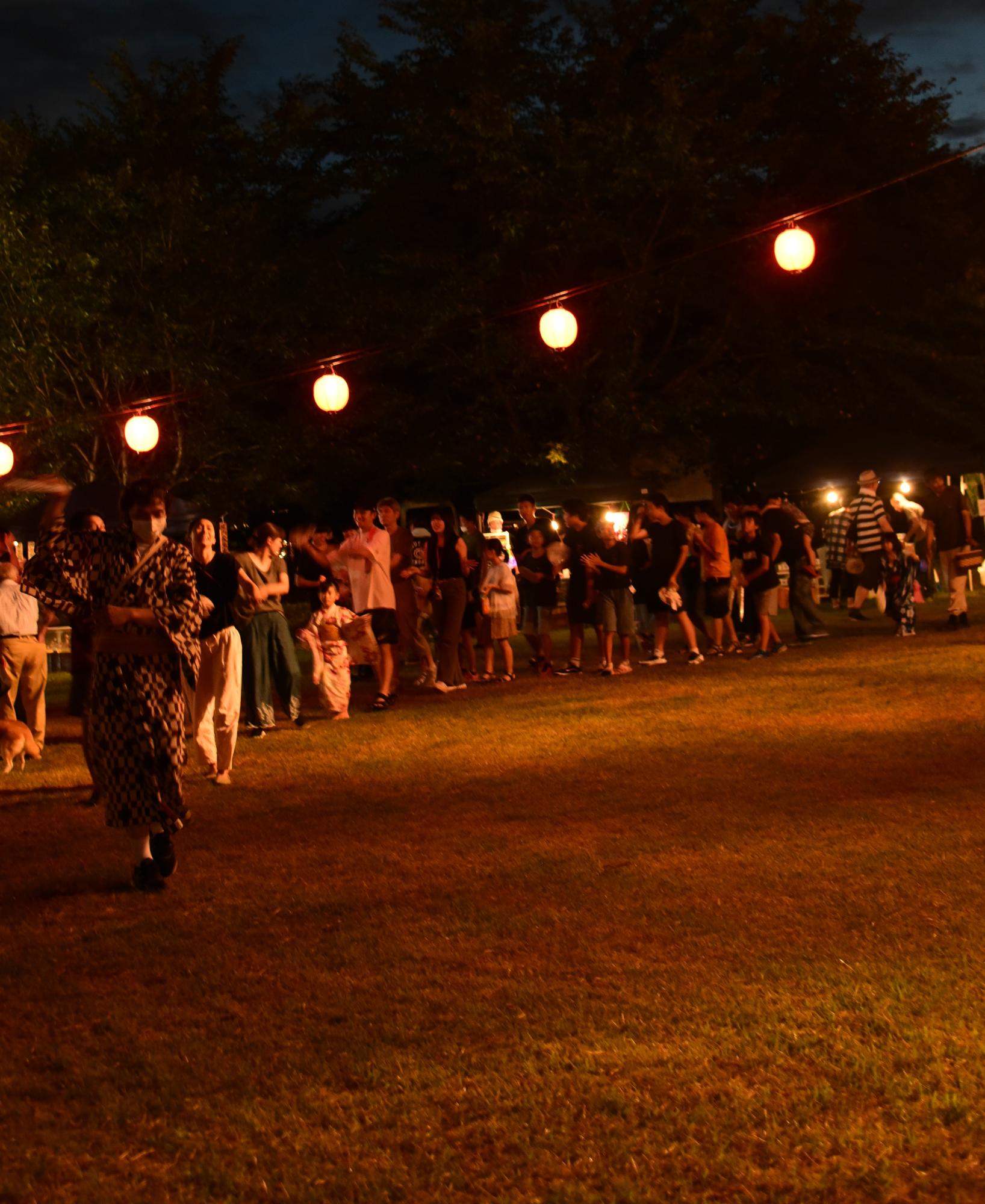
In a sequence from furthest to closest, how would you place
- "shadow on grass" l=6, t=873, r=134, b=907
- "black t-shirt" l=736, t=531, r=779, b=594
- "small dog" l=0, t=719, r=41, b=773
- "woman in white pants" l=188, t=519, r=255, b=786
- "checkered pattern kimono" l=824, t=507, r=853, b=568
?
"checkered pattern kimono" l=824, t=507, r=853, b=568 < "black t-shirt" l=736, t=531, r=779, b=594 < "small dog" l=0, t=719, r=41, b=773 < "woman in white pants" l=188, t=519, r=255, b=786 < "shadow on grass" l=6, t=873, r=134, b=907

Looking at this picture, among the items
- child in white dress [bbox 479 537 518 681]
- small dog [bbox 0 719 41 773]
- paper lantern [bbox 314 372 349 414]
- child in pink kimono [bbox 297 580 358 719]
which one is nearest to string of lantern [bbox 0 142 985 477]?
paper lantern [bbox 314 372 349 414]

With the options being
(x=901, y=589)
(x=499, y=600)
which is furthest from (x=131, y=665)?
(x=901, y=589)

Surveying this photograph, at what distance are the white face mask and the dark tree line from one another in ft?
57.1

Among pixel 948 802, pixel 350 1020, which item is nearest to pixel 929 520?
pixel 948 802

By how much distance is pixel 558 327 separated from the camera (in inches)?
691

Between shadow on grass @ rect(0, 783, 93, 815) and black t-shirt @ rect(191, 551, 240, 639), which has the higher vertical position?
black t-shirt @ rect(191, 551, 240, 639)

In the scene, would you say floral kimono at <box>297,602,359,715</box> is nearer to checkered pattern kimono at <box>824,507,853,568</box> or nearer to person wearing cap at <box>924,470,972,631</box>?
person wearing cap at <box>924,470,972,631</box>

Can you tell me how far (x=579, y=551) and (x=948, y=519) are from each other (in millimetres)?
5566

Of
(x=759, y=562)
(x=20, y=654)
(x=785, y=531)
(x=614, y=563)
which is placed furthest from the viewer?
(x=785, y=531)

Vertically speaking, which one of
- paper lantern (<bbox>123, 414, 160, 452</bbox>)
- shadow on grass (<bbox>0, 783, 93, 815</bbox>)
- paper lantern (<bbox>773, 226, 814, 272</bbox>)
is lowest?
shadow on grass (<bbox>0, 783, 93, 815</bbox>)

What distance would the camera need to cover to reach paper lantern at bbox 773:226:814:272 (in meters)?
16.2

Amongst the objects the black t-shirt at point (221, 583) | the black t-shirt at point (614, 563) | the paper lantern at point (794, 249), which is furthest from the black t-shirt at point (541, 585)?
the black t-shirt at point (221, 583)

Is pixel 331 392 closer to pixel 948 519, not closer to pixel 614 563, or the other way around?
pixel 614 563

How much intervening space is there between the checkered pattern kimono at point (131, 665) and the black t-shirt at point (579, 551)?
8580mm
